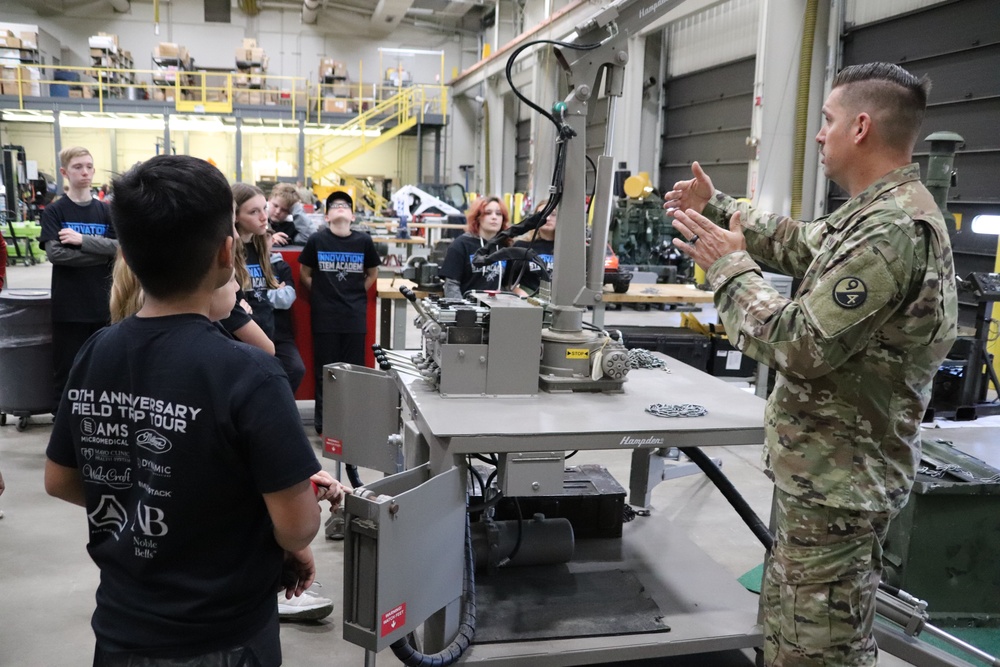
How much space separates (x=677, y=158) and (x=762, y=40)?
344 centimetres

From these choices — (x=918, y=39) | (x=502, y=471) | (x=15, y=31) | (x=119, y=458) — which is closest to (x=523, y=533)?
(x=502, y=471)

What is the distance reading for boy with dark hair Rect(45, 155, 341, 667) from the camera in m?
1.05

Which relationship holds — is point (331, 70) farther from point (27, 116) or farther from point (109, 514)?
point (109, 514)

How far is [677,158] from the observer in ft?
35.6

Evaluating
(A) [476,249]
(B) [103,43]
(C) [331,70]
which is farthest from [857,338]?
(B) [103,43]

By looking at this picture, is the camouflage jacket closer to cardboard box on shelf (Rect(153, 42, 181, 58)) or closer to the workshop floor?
the workshop floor

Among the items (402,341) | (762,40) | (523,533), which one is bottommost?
(523,533)

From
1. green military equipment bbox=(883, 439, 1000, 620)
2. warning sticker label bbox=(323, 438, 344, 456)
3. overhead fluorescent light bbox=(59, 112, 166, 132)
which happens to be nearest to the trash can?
warning sticker label bbox=(323, 438, 344, 456)

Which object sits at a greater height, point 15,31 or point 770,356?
point 15,31

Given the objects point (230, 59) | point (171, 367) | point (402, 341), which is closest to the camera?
point (171, 367)

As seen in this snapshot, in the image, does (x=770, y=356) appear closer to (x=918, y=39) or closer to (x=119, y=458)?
(x=119, y=458)

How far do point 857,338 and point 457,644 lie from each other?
115 cm

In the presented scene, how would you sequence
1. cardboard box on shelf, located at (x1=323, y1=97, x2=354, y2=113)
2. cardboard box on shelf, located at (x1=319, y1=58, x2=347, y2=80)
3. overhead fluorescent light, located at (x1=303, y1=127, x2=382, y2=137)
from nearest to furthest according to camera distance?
cardboard box on shelf, located at (x1=323, y1=97, x2=354, y2=113) < overhead fluorescent light, located at (x1=303, y1=127, x2=382, y2=137) < cardboard box on shelf, located at (x1=319, y1=58, x2=347, y2=80)

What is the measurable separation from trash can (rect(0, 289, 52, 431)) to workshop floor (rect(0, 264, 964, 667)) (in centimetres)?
19
